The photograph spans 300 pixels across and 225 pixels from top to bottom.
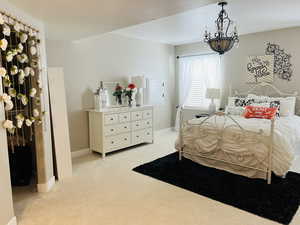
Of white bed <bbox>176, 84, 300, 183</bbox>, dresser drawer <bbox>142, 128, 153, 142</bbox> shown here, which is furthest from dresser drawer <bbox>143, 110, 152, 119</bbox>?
white bed <bbox>176, 84, 300, 183</bbox>

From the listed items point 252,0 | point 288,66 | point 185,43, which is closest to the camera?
point 252,0

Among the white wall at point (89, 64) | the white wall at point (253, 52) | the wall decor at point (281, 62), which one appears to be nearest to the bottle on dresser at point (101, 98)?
the white wall at point (89, 64)

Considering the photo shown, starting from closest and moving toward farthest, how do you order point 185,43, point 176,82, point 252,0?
point 252,0
point 185,43
point 176,82

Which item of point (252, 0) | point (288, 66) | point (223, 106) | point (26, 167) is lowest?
point (26, 167)

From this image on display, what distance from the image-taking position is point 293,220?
2.34 m

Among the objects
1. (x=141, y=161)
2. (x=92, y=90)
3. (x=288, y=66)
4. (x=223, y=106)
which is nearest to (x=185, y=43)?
(x=223, y=106)

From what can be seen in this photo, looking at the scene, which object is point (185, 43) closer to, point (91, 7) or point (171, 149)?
point (171, 149)

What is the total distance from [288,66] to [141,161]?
11.8 feet

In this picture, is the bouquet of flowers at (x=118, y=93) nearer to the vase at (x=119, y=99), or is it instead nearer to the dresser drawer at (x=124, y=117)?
the vase at (x=119, y=99)

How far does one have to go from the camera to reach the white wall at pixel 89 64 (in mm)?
4291

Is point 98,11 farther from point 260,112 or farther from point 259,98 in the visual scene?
point 259,98

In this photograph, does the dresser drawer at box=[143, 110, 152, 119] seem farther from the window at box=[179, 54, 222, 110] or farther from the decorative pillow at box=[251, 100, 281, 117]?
the decorative pillow at box=[251, 100, 281, 117]

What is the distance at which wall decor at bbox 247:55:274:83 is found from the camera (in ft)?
16.1

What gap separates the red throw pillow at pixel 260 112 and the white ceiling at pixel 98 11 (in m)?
2.63
